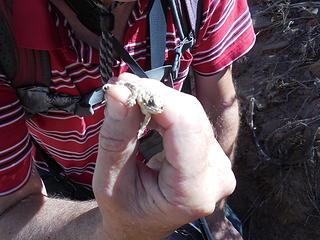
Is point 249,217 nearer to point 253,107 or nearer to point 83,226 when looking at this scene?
point 253,107

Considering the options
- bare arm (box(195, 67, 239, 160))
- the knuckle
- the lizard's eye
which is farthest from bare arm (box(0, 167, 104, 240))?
bare arm (box(195, 67, 239, 160))

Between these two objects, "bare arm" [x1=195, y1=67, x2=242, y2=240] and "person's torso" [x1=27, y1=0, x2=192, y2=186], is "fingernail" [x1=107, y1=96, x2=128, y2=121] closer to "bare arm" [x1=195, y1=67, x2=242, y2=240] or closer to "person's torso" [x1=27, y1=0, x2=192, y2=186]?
"person's torso" [x1=27, y1=0, x2=192, y2=186]

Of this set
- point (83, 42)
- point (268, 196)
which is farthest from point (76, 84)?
point (268, 196)

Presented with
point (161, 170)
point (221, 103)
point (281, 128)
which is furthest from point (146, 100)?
point (281, 128)

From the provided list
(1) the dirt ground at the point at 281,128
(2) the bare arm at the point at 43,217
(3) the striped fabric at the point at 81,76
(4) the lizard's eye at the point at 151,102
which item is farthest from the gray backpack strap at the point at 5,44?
(1) the dirt ground at the point at 281,128

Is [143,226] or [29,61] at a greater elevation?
[29,61]

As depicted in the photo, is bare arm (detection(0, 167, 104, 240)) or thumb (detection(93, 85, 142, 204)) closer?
thumb (detection(93, 85, 142, 204))
